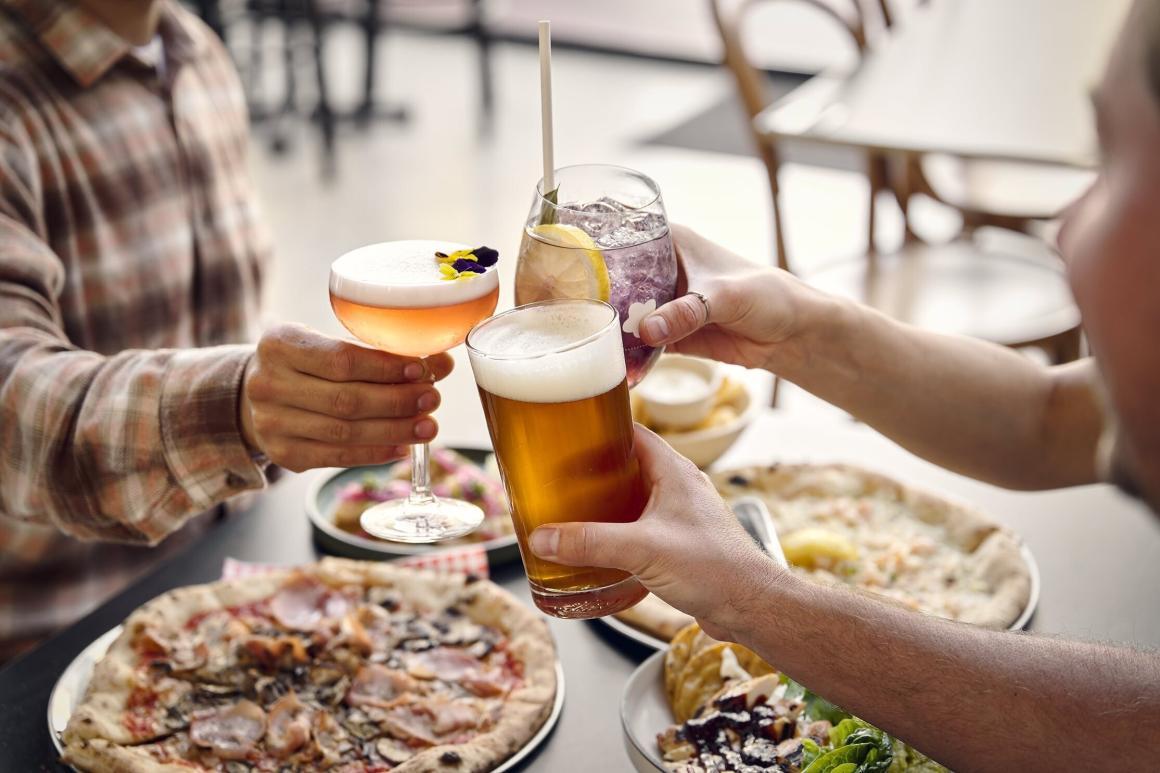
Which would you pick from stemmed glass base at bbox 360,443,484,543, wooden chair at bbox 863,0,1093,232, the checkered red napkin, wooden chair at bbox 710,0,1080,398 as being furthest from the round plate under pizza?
wooden chair at bbox 863,0,1093,232

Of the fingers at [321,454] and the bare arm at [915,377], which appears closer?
the fingers at [321,454]

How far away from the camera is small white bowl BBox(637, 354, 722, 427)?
83.8 inches

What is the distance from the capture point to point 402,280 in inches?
54.1

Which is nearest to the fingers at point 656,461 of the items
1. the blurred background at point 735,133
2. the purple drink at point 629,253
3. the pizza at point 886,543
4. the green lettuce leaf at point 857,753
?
the purple drink at point 629,253

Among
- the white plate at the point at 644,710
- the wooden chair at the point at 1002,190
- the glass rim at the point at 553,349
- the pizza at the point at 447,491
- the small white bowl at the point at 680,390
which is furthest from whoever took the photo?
the wooden chair at the point at 1002,190

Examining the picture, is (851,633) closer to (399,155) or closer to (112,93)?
(112,93)

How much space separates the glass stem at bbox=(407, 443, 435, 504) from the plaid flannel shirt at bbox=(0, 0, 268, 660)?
266mm

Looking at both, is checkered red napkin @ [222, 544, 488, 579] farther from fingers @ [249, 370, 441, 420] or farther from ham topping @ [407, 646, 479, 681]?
fingers @ [249, 370, 441, 420]

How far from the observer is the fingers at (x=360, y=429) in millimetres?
1497

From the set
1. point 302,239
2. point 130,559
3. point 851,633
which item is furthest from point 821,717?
point 302,239

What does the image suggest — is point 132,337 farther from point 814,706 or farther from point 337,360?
point 814,706

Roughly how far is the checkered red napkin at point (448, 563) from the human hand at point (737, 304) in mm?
466

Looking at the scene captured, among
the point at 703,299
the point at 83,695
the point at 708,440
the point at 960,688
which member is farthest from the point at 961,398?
the point at 83,695

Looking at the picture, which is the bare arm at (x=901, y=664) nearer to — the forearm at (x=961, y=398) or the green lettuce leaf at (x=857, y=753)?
the green lettuce leaf at (x=857, y=753)
